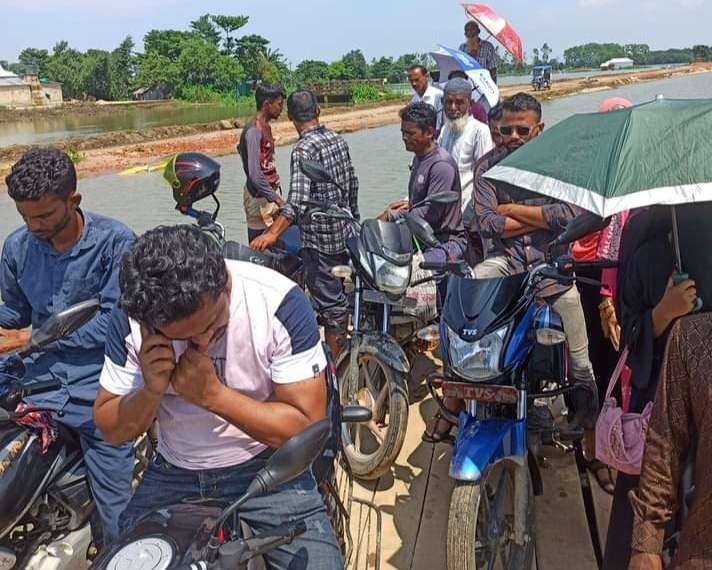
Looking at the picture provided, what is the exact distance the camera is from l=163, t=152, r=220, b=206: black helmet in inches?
135

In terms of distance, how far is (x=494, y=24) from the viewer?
22.9 ft

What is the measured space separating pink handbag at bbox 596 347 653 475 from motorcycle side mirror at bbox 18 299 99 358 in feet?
5.34

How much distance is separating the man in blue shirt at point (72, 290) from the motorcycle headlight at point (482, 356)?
4.11 ft

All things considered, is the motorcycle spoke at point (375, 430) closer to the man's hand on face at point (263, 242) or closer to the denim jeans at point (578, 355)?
the denim jeans at point (578, 355)

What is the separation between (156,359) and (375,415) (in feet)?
6.54

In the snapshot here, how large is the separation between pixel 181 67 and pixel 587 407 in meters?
62.2

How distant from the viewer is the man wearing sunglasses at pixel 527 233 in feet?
9.70

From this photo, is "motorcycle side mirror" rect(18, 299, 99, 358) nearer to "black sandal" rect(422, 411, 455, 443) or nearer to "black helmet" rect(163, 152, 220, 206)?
"black helmet" rect(163, 152, 220, 206)

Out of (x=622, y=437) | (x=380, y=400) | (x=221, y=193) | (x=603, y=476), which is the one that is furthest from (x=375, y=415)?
(x=221, y=193)

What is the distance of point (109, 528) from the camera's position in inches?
95.7

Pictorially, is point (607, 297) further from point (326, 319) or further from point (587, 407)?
point (326, 319)

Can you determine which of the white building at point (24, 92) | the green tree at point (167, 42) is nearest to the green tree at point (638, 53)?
the green tree at point (167, 42)

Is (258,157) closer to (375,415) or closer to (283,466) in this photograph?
(375,415)

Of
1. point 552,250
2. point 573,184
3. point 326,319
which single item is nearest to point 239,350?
point 573,184
